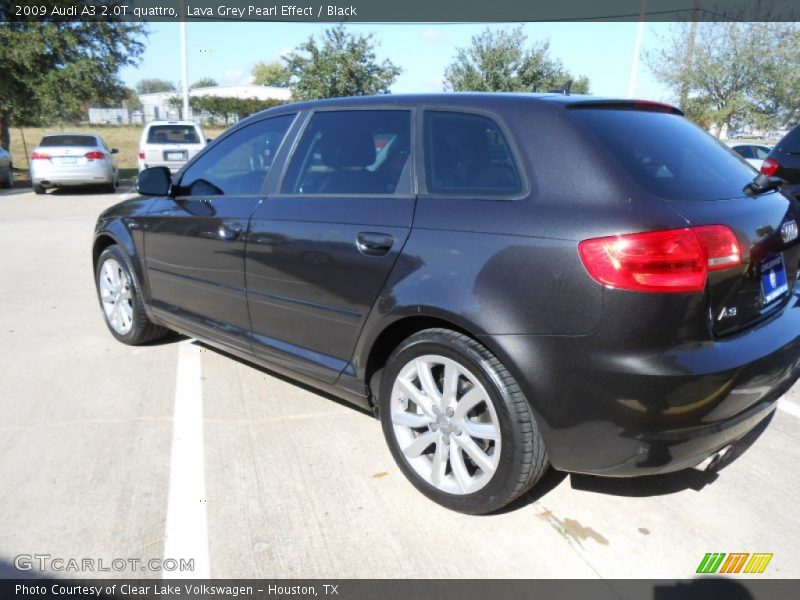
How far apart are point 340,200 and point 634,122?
1.35 m

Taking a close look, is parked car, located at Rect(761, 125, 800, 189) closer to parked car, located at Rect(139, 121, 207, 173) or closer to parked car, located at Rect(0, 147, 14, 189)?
parked car, located at Rect(139, 121, 207, 173)

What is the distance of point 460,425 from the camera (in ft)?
8.71

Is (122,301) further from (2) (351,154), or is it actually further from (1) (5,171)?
(1) (5,171)

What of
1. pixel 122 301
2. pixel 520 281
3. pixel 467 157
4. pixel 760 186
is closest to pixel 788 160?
pixel 760 186

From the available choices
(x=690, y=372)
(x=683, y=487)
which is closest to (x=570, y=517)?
(x=683, y=487)

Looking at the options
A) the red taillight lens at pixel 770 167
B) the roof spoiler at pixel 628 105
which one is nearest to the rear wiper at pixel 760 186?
the roof spoiler at pixel 628 105

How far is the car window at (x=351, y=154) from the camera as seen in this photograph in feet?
9.88

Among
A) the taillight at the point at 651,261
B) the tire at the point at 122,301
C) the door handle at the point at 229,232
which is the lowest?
the tire at the point at 122,301

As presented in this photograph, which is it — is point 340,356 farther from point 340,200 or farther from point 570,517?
point 570,517

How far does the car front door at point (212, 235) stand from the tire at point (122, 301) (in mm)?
341

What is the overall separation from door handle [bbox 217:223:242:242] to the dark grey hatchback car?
0.02 metres

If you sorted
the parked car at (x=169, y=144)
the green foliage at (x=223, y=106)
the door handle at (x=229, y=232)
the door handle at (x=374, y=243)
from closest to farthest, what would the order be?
the door handle at (x=374, y=243) → the door handle at (x=229, y=232) → the parked car at (x=169, y=144) → the green foliage at (x=223, y=106)

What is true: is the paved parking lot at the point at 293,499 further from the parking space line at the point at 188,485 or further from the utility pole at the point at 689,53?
the utility pole at the point at 689,53
